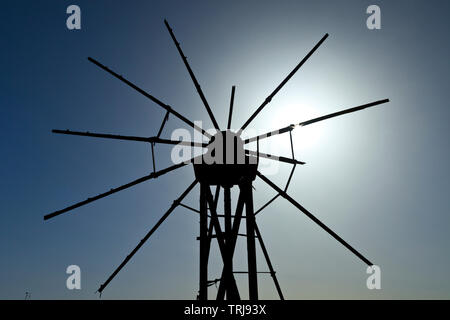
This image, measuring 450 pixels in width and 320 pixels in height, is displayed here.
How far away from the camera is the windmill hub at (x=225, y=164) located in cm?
927

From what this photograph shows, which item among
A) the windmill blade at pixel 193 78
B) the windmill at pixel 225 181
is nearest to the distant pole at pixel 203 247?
the windmill at pixel 225 181

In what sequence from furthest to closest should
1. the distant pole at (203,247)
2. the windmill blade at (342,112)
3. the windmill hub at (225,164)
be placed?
the windmill hub at (225,164) → the windmill blade at (342,112) → the distant pole at (203,247)

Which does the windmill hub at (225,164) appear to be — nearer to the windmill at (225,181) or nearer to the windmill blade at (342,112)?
the windmill at (225,181)

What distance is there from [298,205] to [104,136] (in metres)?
6.36

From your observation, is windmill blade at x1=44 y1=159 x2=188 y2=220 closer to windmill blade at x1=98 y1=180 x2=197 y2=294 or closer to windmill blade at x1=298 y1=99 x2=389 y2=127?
windmill blade at x1=98 y1=180 x2=197 y2=294

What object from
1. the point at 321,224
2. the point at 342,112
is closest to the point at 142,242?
the point at 321,224

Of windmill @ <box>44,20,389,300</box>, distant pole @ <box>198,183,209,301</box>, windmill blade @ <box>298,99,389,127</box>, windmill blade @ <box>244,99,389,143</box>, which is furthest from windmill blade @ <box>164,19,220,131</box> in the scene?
windmill blade @ <box>298,99,389,127</box>

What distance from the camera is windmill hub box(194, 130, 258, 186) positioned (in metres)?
9.27

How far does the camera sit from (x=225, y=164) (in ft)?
30.4

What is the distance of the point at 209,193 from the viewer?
9.48m

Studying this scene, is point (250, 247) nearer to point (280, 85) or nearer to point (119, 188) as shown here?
point (119, 188)

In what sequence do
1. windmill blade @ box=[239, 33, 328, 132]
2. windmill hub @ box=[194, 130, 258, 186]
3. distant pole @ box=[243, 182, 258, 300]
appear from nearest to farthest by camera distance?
distant pole @ box=[243, 182, 258, 300]
windmill hub @ box=[194, 130, 258, 186]
windmill blade @ box=[239, 33, 328, 132]
